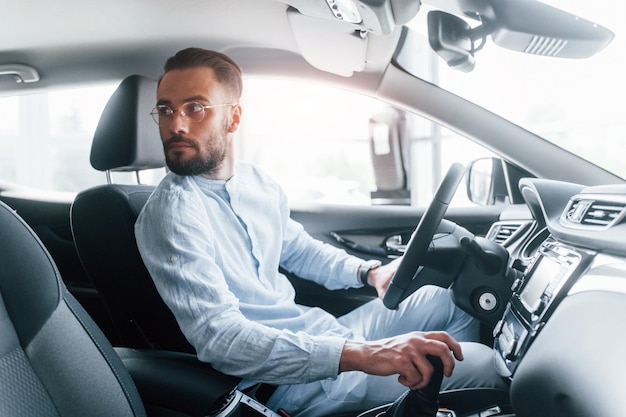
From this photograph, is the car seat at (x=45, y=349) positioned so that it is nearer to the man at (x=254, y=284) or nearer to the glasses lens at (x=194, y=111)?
the man at (x=254, y=284)

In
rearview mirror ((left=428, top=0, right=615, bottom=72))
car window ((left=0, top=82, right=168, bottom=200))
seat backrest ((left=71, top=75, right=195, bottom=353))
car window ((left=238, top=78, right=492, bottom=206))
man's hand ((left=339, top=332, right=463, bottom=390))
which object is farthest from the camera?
car window ((left=0, top=82, right=168, bottom=200))

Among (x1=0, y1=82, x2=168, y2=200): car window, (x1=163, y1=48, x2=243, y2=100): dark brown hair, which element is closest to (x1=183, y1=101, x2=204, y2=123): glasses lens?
(x1=163, y1=48, x2=243, y2=100): dark brown hair

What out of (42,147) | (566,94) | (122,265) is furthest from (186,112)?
(42,147)

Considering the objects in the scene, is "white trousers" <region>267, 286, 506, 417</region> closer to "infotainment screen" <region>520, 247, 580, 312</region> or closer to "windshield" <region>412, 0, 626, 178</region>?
"infotainment screen" <region>520, 247, 580, 312</region>

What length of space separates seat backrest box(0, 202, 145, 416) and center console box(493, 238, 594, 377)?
0.71m

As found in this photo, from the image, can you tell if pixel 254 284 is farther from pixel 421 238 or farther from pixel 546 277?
pixel 546 277

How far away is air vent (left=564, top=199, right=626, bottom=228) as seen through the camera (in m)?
1.07

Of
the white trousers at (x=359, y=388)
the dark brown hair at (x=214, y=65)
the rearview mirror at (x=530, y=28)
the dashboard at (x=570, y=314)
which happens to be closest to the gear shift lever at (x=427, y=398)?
the dashboard at (x=570, y=314)

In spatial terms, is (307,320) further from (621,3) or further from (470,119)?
(621,3)

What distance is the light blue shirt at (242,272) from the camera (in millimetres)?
1208

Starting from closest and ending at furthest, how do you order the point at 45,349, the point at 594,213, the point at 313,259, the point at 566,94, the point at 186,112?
the point at 45,349 < the point at 594,213 < the point at 186,112 < the point at 313,259 < the point at 566,94

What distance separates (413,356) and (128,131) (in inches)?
43.5

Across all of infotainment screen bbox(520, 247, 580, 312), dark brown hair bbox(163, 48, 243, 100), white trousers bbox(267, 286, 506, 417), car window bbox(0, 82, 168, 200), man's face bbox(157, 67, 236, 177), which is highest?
dark brown hair bbox(163, 48, 243, 100)

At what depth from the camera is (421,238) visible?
1326mm
